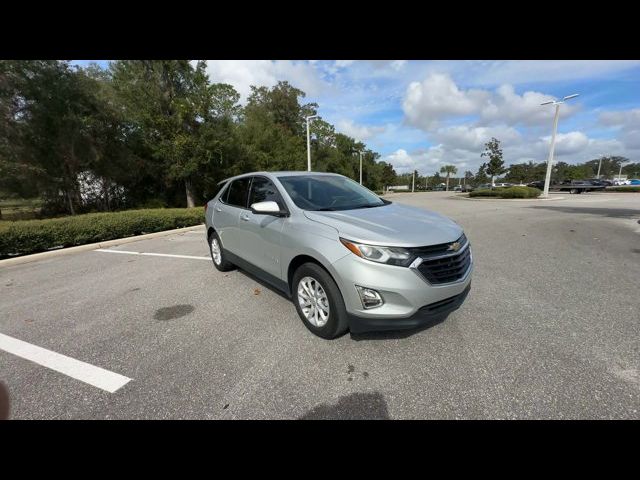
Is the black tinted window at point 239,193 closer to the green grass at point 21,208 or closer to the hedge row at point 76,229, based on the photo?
the hedge row at point 76,229

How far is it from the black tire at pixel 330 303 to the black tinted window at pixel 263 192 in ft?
3.10

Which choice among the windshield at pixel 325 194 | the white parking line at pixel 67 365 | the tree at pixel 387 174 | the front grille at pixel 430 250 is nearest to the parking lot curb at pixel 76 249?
the white parking line at pixel 67 365

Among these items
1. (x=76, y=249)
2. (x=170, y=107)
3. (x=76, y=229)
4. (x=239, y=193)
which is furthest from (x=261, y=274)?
(x=170, y=107)

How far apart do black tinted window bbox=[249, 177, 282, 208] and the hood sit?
68 centimetres

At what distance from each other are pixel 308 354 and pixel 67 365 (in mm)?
2236

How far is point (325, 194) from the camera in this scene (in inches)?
142

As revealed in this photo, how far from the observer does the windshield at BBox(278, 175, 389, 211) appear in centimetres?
332

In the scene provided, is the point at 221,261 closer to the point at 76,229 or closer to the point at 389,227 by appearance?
the point at 389,227

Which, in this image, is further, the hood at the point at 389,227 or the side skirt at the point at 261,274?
the side skirt at the point at 261,274

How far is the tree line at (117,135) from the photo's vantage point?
11023 mm

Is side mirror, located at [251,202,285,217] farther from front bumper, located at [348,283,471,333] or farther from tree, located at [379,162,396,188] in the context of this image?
tree, located at [379,162,396,188]
